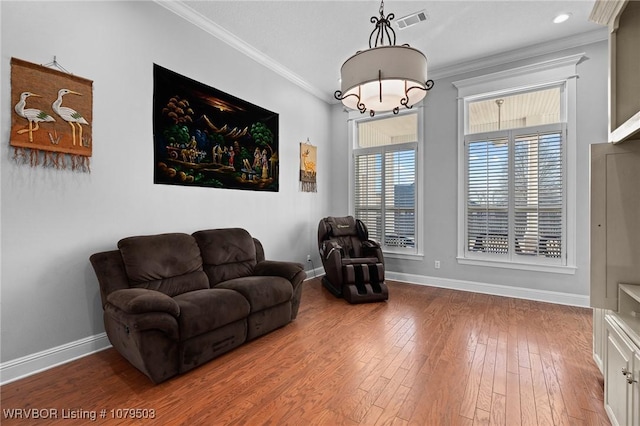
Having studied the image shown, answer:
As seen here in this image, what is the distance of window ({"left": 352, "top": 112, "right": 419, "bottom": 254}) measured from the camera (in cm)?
488

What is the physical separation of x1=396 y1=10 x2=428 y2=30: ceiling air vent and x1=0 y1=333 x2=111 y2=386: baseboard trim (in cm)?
427

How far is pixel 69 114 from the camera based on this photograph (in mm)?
2391

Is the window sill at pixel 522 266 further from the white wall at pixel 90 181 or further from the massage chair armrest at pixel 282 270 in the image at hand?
the white wall at pixel 90 181

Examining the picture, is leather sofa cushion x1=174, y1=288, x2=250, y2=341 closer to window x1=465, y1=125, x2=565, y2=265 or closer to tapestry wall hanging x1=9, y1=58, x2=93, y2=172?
tapestry wall hanging x1=9, y1=58, x2=93, y2=172

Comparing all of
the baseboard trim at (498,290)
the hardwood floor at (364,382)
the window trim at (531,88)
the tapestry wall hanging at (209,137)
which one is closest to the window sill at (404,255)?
the baseboard trim at (498,290)

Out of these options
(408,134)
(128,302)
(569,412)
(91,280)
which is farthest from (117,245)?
(408,134)

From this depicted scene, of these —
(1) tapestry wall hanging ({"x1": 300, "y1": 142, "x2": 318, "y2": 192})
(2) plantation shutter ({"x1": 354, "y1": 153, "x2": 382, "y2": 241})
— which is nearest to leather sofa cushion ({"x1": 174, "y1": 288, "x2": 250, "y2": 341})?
(1) tapestry wall hanging ({"x1": 300, "y1": 142, "x2": 318, "y2": 192})

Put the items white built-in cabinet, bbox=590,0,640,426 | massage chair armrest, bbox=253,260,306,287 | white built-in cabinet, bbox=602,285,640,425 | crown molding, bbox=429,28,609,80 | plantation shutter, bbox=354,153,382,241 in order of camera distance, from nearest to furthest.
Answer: white built-in cabinet, bbox=602,285,640,425, white built-in cabinet, bbox=590,0,640,426, massage chair armrest, bbox=253,260,306,287, crown molding, bbox=429,28,609,80, plantation shutter, bbox=354,153,382,241

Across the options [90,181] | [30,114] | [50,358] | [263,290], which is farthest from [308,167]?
[50,358]

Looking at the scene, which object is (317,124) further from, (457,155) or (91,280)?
(91,280)

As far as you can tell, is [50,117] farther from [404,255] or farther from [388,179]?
[404,255]

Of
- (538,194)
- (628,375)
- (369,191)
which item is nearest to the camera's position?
(628,375)

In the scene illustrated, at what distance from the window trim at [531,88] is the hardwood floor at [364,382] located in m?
1.09

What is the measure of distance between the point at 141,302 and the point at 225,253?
1.21 metres
